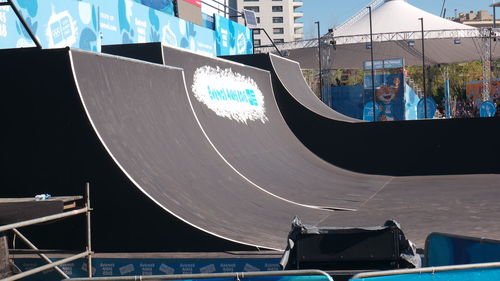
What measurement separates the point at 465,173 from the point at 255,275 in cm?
1357

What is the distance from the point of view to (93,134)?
23.4 feet

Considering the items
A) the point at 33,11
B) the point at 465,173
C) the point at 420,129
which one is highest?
the point at 33,11

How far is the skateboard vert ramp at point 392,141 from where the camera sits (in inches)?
644

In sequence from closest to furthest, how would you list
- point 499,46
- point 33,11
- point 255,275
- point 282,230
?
point 255,275 → point 282,230 → point 33,11 → point 499,46

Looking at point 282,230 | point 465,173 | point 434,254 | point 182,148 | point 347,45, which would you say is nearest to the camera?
point 434,254

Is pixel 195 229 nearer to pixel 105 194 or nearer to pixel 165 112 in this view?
pixel 105 194

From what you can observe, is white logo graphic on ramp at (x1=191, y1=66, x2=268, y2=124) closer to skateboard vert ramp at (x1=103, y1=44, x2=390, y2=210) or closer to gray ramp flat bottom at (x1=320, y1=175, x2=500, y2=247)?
skateboard vert ramp at (x1=103, y1=44, x2=390, y2=210)

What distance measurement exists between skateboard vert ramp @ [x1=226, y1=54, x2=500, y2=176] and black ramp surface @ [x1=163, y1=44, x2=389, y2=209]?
34.6 inches

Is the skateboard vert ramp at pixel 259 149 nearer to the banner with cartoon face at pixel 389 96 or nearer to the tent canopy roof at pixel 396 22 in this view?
the banner with cartoon face at pixel 389 96

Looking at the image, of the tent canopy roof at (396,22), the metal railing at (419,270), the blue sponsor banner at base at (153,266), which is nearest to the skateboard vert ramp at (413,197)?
the blue sponsor banner at base at (153,266)

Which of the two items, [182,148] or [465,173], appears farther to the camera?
[465,173]

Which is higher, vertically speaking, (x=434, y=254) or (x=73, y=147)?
(x=73, y=147)

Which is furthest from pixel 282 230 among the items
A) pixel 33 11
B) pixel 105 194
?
pixel 33 11

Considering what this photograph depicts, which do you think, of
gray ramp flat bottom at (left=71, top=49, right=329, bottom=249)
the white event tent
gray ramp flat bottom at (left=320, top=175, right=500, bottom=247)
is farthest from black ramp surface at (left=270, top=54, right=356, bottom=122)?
the white event tent
